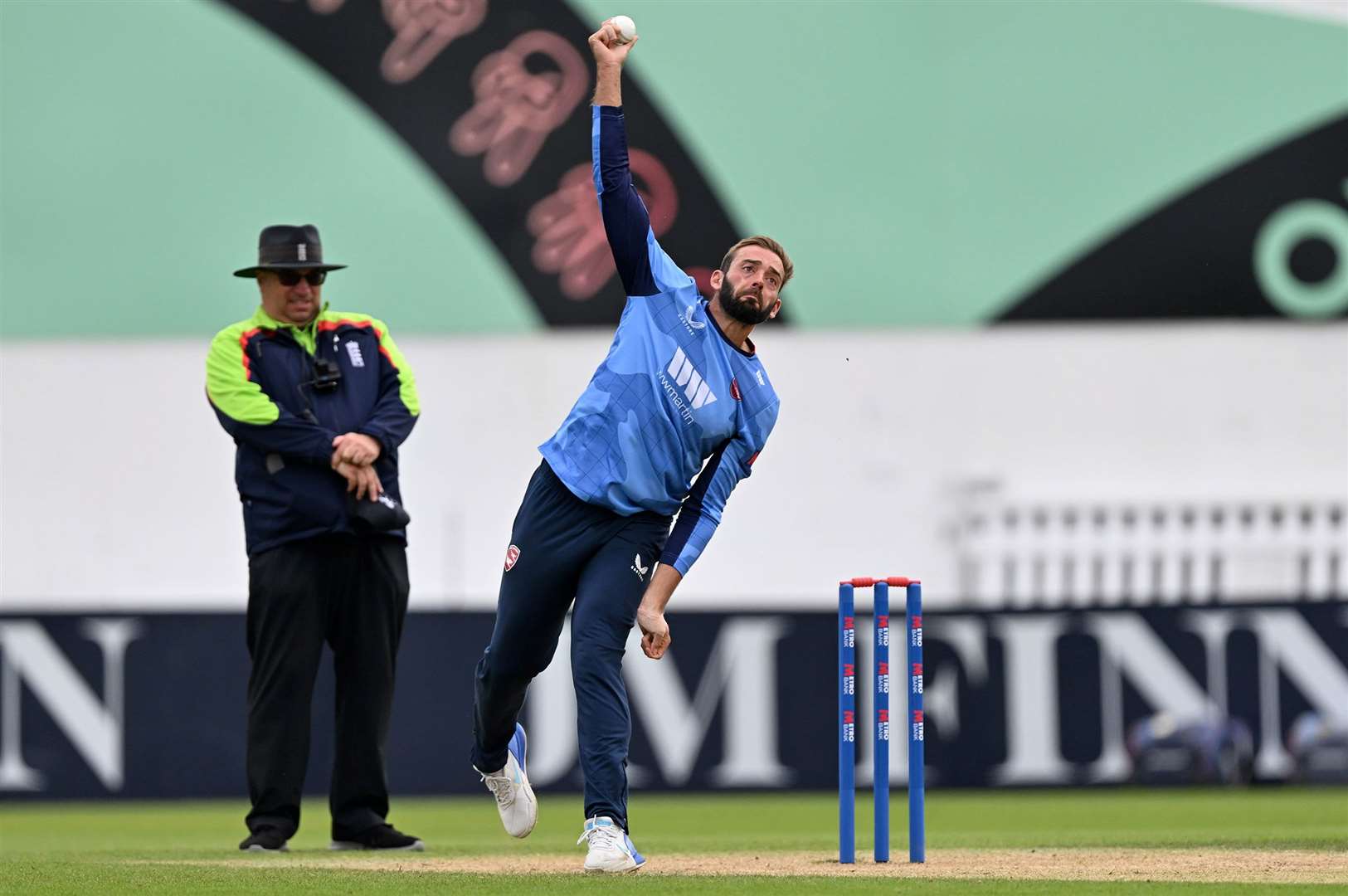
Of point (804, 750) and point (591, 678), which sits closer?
point (591, 678)

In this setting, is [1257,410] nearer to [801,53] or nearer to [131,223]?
[801,53]

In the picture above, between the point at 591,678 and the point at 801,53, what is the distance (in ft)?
34.7

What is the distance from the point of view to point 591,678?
5945 mm

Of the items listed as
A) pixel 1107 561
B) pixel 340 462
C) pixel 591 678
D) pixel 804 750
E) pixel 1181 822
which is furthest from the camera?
pixel 1107 561

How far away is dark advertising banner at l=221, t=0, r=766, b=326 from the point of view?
15.8 m

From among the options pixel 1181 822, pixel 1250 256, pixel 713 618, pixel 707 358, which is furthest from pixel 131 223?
pixel 707 358

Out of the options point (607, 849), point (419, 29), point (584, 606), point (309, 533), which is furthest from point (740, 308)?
point (419, 29)

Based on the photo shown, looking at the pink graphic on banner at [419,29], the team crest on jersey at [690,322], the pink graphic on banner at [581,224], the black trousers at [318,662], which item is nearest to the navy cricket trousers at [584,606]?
the team crest on jersey at [690,322]

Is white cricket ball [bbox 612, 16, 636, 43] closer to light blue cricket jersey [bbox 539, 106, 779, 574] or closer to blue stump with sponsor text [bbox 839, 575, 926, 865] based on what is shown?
light blue cricket jersey [bbox 539, 106, 779, 574]

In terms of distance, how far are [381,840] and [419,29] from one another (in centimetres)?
976

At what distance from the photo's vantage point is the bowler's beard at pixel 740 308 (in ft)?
Result: 19.9

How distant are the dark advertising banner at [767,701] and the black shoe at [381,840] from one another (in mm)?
4138

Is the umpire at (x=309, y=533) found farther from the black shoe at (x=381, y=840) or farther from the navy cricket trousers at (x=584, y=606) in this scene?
the navy cricket trousers at (x=584, y=606)

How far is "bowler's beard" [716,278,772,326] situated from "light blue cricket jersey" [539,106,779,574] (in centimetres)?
7
